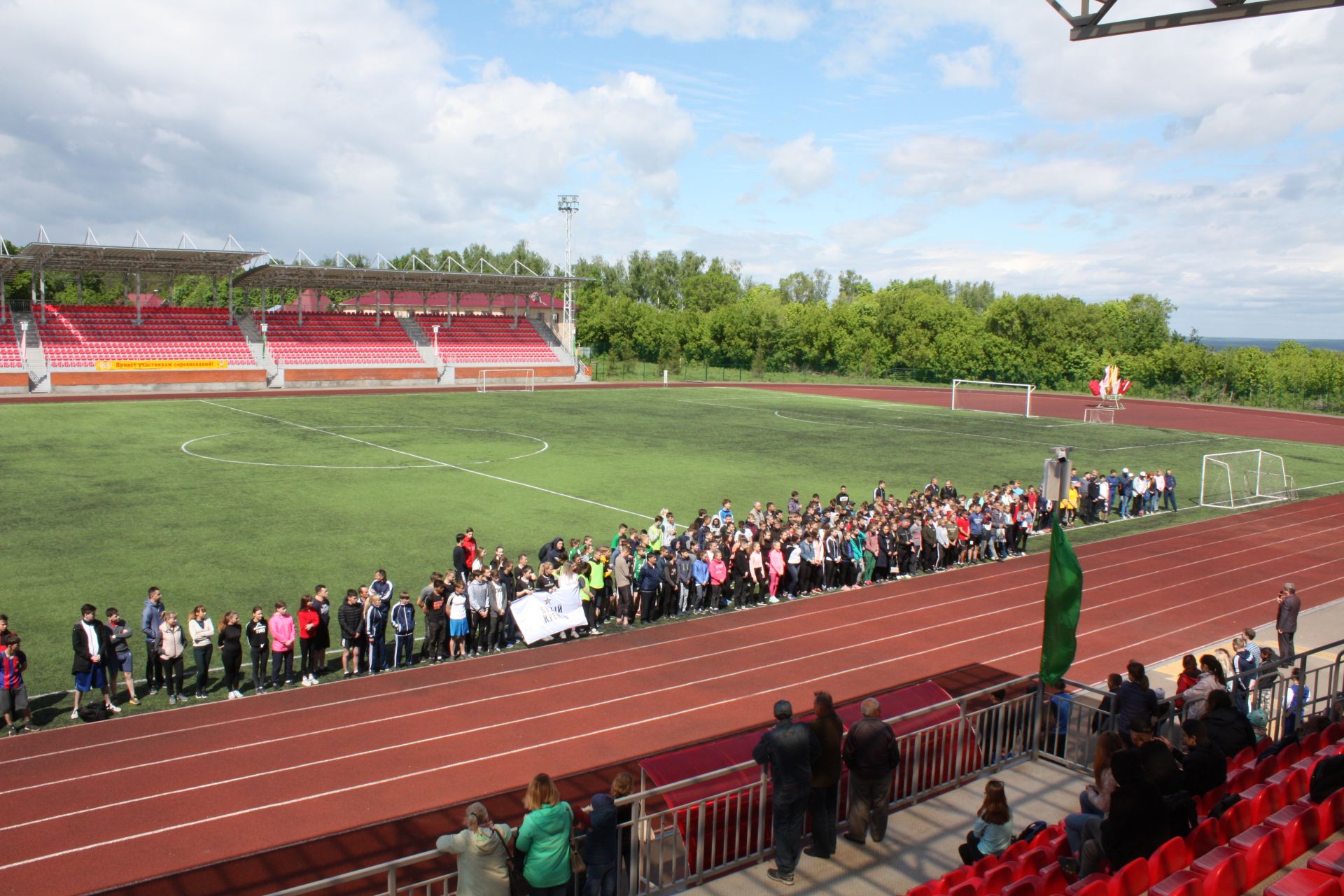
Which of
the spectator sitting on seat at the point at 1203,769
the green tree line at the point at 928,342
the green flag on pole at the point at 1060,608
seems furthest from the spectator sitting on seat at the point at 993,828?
the green tree line at the point at 928,342

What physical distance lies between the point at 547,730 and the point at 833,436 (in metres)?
33.1

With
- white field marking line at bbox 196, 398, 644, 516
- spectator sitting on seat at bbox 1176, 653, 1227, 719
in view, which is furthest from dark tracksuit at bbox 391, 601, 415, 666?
white field marking line at bbox 196, 398, 644, 516

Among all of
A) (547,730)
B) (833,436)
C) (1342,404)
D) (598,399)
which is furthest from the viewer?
(1342,404)

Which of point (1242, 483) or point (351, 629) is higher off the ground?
point (1242, 483)

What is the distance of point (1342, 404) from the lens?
2670 inches

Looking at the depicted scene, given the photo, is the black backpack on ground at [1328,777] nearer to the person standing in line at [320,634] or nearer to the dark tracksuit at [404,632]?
the dark tracksuit at [404,632]

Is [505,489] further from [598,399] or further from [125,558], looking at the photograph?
[598,399]

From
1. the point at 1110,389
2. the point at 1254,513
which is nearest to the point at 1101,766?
the point at 1254,513

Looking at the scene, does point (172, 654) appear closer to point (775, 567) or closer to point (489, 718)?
point (489, 718)

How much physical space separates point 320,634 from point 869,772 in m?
8.92

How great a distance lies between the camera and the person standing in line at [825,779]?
7.59 meters

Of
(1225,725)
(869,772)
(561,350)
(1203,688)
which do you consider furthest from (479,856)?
(561,350)

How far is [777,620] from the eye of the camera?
17.3 m

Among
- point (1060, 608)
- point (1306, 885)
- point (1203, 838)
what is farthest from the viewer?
point (1060, 608)
